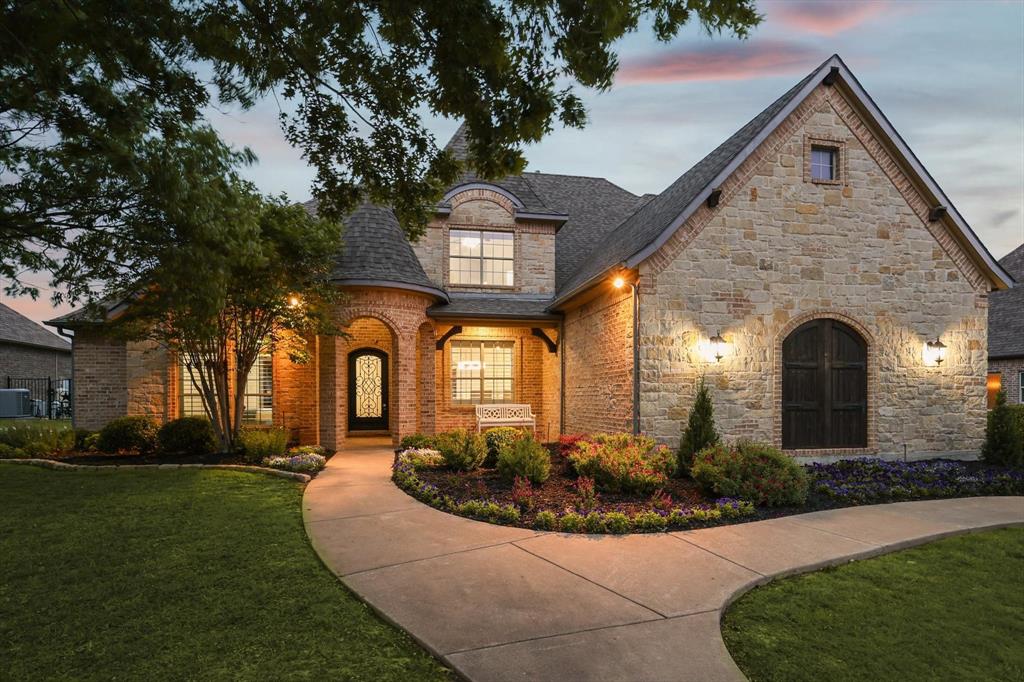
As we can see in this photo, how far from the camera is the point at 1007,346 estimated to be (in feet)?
70.7

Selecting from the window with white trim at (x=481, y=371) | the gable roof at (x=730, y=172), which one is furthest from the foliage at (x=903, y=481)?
the window with white trim at (x=481, y=371)

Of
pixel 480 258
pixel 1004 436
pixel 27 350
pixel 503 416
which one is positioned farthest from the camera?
pixel 27 350

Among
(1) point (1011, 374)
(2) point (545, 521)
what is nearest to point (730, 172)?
(2) point (545, 521)

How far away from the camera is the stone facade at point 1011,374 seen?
21.2 metres

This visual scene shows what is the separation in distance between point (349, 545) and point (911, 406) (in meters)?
12.1

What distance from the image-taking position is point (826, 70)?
38.0 feet

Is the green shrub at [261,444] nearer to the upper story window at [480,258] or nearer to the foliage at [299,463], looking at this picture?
the foliage at [299,463]

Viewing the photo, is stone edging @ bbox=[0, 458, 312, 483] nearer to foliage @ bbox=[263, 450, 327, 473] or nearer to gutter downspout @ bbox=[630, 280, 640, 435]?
foliage @ bbox=[263, 450, 327, 473]

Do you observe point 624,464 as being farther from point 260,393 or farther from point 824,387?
point 260,393

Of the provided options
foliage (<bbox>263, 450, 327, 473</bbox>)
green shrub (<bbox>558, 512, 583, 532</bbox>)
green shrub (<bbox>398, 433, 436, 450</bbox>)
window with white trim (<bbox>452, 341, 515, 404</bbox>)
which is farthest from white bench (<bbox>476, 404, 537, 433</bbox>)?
green shrub (<bbox>558, 512, 583, 532</bbox>)

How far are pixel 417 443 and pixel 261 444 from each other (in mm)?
3235

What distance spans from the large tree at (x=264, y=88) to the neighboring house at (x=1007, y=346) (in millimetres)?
23691

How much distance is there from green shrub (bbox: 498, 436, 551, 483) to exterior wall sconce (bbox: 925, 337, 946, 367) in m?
9.03

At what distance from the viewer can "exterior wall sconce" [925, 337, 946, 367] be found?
40.0 feet
